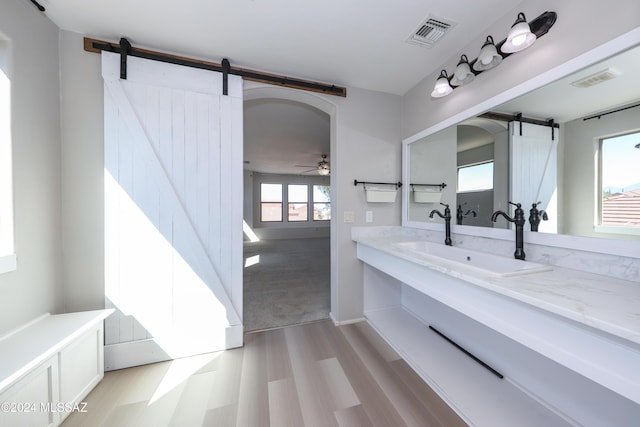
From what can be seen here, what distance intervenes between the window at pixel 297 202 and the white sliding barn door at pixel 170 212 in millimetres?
6573

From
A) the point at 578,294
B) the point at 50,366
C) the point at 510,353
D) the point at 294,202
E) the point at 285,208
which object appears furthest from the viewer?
the point at 294,202

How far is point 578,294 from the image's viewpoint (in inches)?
33.4

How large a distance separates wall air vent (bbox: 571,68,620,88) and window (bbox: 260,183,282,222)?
7745 millimetres

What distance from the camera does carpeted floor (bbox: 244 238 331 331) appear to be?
242cm

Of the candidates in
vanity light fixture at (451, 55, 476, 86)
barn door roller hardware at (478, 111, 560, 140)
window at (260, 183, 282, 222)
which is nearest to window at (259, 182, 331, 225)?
window at (260, 183, 282, 222)

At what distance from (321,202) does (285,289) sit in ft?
19.4

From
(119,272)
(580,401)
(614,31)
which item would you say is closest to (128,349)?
(119,272)

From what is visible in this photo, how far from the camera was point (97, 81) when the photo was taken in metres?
1.64

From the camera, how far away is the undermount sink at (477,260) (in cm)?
116

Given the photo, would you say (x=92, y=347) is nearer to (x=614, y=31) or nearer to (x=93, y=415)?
(x=93, y=415)

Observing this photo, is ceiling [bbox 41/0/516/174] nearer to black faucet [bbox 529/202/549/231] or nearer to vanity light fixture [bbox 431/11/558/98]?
vanity light fixture [bbox 431/11/558/98]

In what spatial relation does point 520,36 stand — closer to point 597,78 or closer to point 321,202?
point 597,78

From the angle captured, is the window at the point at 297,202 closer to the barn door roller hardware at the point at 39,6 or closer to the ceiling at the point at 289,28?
the ceiling at the point at 289,28

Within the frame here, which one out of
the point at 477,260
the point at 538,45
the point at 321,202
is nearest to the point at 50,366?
the point at 477,260
